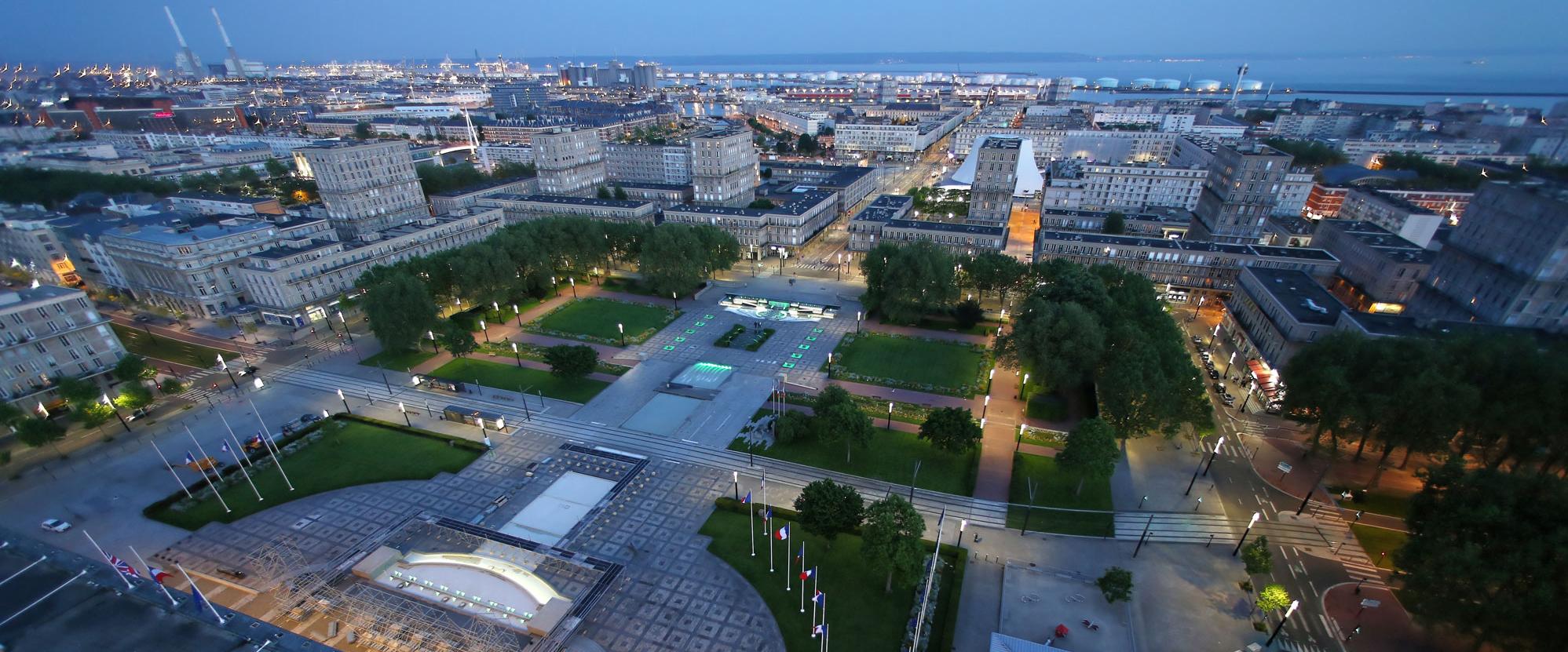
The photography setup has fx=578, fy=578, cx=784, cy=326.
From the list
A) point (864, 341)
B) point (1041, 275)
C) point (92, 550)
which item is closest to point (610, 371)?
point (864, 341)

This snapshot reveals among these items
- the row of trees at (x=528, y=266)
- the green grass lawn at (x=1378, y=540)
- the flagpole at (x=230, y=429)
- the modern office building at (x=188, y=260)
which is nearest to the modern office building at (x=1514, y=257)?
the green grass lawn at (x=1378, y=540)

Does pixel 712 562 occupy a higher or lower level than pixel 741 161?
lower

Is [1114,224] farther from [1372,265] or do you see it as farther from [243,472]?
[243,472]

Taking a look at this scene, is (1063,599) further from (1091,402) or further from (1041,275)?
(1041,275)

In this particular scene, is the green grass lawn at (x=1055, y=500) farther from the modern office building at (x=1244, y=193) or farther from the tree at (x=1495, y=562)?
the modern office building at (x=1244, y=193)

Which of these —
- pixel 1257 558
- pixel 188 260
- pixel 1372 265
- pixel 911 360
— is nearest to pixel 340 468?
pixel 188 260

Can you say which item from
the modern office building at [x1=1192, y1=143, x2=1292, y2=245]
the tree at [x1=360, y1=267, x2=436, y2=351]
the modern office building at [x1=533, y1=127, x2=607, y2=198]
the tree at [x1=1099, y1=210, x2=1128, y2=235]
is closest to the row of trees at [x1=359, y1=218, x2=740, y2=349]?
the tree at [x1=360, y1=267, x2=436, y2=351]
